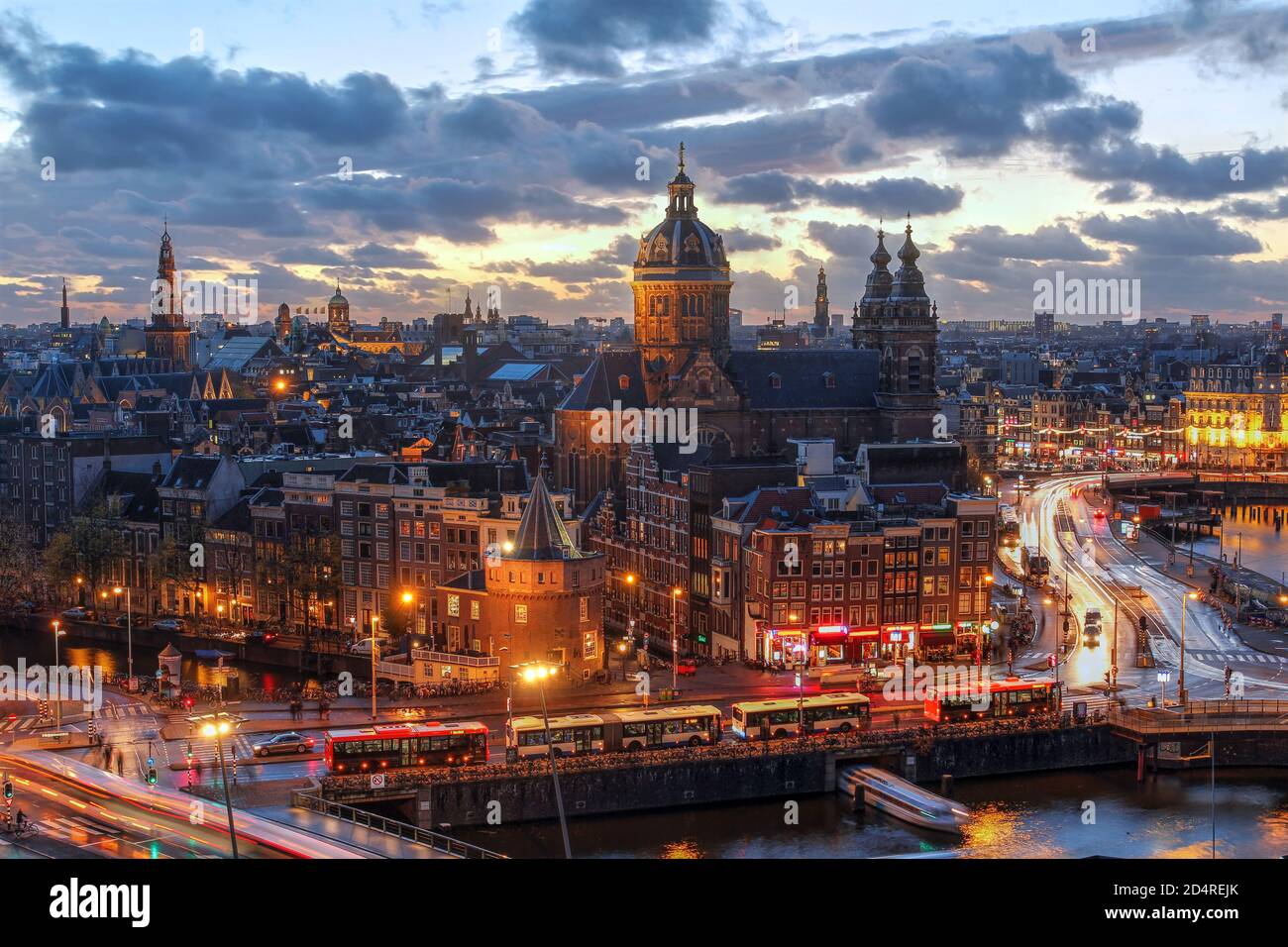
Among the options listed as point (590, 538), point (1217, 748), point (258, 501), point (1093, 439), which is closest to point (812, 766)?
point (1217, 748)

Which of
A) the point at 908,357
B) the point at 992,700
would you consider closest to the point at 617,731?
the point at 992,700

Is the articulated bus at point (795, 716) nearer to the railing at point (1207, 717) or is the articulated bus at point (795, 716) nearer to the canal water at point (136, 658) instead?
the railing at point (1207, 717)

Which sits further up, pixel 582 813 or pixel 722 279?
pixel 722 279

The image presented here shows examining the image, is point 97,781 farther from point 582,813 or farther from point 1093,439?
point 1093,439

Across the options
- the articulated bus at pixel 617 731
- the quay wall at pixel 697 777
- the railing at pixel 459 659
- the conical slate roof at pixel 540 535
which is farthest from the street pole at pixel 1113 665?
the railing at pixel 459 659

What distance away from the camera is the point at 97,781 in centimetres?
4791

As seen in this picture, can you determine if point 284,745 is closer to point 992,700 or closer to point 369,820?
point 369,820

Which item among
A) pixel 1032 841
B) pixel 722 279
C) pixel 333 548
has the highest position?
pixel 722 279

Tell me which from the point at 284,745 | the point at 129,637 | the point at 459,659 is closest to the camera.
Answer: the point at 284,745

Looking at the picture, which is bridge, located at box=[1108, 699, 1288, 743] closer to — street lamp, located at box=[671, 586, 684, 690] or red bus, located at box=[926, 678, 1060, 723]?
red bus, located at box=[926, 678, 1060, 723]

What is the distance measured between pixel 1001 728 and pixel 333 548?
117 feet

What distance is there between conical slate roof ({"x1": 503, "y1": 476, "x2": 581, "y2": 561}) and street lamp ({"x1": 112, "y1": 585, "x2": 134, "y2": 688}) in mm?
16595

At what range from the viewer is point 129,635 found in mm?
70438

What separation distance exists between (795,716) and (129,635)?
30601mm
